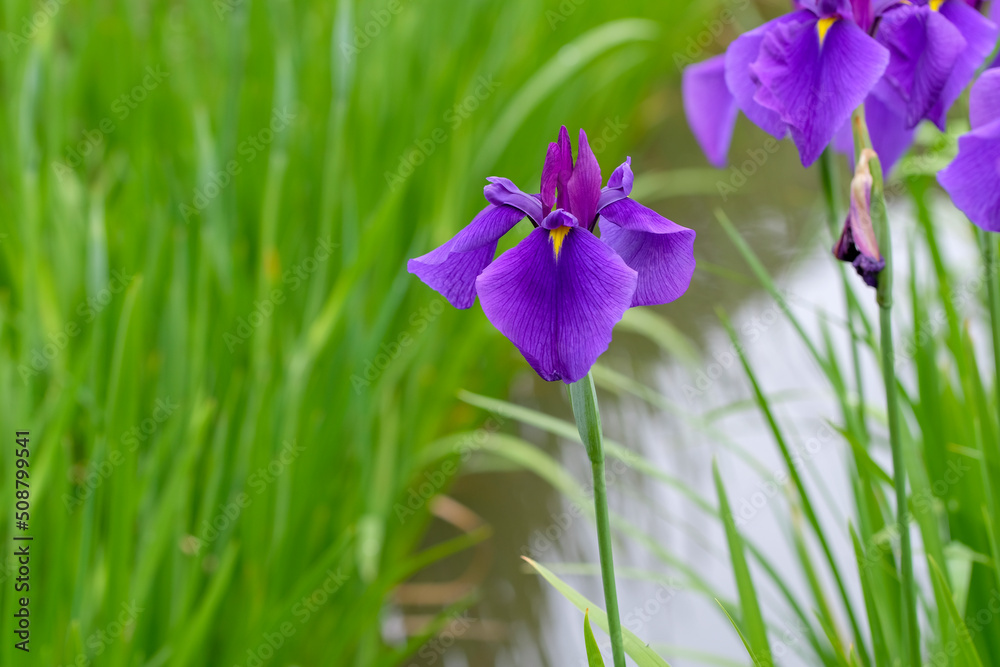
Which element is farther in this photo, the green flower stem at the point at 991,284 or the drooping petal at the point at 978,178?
the green flower stem at the point at 991,284

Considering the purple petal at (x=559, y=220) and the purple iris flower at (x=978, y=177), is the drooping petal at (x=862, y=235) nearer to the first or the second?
the purple iris flower at (x=978, y=177)

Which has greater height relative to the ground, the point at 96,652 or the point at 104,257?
the point at 104,257

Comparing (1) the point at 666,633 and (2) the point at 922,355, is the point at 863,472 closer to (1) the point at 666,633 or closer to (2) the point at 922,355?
(2) the point at 922,355

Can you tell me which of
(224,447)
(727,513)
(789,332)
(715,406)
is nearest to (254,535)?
(224,447)

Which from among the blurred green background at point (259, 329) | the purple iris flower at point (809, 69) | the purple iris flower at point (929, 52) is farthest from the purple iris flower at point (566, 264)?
the blurred green background at point (259, 329)

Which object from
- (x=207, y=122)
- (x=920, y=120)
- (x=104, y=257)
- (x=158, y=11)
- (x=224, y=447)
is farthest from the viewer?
(x=158, y=11)

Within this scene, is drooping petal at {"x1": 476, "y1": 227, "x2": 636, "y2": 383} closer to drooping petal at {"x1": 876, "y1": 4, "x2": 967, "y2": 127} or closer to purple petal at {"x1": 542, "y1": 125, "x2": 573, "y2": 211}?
purple petal at {"x1": 542, "y1": 125, "x2": 573, "y2": 211}

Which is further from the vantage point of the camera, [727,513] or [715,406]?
[715,406]
